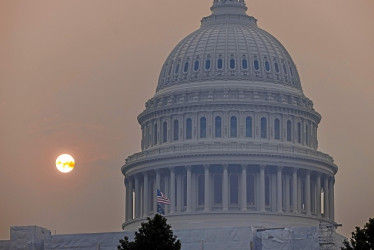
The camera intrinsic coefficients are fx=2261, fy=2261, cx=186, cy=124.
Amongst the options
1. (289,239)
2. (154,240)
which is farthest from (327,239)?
(154,240)

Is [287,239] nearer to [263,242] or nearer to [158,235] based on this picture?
[263,242]

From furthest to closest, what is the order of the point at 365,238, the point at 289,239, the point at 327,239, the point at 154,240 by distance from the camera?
the point at 289,239 < the point at 327,239 < the point at 365,238 < the point at 154,240

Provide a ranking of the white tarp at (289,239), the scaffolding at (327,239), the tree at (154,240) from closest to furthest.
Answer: the tree at (154,240), the scaffolding at (327,239), the white tarp at (289,239)

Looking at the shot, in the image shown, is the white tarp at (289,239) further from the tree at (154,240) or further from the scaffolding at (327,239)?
the tree at (154,240)

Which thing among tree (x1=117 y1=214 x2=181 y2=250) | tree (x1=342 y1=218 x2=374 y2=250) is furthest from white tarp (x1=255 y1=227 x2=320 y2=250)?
tree (x1=117 y1=214 x2=181 y2=250)

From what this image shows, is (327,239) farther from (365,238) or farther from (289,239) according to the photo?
(365,238)

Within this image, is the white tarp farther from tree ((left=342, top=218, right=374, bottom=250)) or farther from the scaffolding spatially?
tree ((left=342, top=218, right=374, bottom=250))

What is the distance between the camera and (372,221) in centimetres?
15250

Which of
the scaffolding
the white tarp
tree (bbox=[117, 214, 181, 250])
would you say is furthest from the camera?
the white tarp

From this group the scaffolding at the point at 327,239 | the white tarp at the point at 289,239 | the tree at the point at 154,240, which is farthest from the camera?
the white tarp at the point at 289,239

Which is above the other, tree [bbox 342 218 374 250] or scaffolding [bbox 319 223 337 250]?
scaffolding [bbox 319 223 337 250]

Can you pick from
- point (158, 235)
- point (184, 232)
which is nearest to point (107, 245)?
point (184, 232)

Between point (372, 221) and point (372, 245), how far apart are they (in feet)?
8.56

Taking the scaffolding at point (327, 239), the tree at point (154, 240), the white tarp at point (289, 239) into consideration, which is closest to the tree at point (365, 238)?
the tree at point (154, 240)
